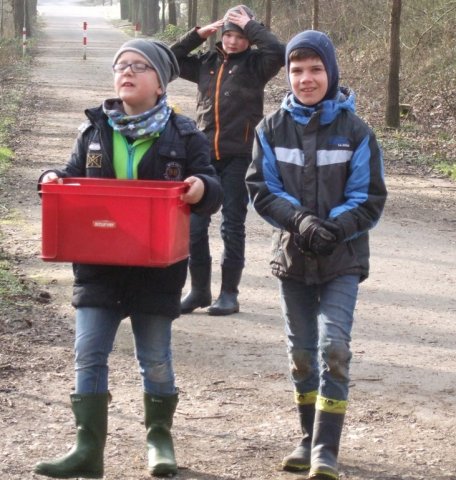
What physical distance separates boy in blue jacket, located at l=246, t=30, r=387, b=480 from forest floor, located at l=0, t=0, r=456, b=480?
47cm

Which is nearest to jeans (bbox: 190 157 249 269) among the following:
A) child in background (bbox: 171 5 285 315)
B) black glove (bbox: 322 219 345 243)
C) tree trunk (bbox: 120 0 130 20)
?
child in background (bbox: 171 5 285 315)

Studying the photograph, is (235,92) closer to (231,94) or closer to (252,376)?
(231,94)

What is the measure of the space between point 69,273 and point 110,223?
4584mm

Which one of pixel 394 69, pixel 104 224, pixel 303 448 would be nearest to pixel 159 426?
pixel 303 448

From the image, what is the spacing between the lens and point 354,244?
15.9ft

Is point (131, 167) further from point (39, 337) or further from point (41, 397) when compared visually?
point (39, 337)

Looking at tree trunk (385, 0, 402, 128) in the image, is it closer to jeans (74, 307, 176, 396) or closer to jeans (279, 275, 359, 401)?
jeans (279, 275, 359, 401)

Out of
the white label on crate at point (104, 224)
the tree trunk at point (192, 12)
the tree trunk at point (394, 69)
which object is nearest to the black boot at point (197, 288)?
the white label on crate at point (104, 224)

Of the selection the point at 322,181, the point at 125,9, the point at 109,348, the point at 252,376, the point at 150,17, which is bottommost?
the point at 252,376

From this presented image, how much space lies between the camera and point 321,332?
4.76 m

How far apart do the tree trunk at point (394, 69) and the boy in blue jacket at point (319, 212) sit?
14521mm

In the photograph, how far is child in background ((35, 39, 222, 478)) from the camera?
15.3 ft

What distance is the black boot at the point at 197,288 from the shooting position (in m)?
7.86

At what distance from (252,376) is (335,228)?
1.99 metres
